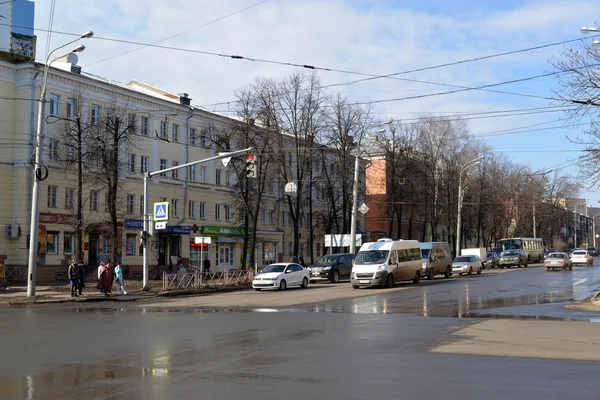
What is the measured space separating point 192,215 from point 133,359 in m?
44.3

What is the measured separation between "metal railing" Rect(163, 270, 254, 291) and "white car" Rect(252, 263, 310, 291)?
11.4ft

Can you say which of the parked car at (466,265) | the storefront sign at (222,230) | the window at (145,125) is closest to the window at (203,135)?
the window at (145,125)

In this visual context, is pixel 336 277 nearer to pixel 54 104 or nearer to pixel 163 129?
pixel 163 129

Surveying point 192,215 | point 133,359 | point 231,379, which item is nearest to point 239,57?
point 133,359

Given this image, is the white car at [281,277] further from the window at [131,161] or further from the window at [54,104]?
the window at [54,104]

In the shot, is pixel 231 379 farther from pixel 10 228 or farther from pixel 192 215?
pixel 192 215

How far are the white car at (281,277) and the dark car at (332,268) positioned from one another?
5.00 metres

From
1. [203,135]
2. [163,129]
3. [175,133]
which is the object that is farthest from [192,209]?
[163,129]

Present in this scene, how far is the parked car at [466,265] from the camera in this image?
5028 centimetres

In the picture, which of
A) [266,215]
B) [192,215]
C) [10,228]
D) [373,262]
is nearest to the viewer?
[373,262]

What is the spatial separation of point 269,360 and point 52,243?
35.8 meters

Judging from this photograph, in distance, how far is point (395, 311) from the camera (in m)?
21.7

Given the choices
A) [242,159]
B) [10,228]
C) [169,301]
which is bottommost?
[169,301]

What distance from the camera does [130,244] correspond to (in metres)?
→ 49.1
